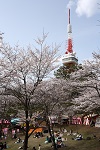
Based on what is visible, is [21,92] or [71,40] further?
[71,40]

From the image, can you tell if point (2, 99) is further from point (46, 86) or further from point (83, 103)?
point (83, 103)

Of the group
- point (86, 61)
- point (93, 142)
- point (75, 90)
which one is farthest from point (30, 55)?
point (93, 142)

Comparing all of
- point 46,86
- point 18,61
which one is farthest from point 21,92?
point 46,86

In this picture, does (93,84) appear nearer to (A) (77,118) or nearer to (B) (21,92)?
(B) (21,92)

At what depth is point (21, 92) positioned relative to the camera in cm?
1627

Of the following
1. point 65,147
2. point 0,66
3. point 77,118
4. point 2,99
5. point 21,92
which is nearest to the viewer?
point 0,66

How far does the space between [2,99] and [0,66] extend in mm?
6902

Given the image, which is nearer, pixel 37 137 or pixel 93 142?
pixel 93 142

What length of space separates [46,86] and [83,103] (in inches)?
156

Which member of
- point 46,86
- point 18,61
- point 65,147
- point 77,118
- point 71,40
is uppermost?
point 71,40

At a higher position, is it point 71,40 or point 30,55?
point 71,40

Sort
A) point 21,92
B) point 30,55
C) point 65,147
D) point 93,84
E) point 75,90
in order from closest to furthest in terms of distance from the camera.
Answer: point 21,92 < point 30,55 < point 93,84 < point 65,147 < point 75,90

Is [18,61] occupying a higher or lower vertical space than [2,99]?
higher

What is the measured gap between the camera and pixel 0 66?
14.9 m
